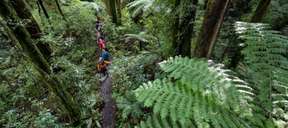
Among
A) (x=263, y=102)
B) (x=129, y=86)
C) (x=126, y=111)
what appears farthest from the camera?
(x=129, y=86)

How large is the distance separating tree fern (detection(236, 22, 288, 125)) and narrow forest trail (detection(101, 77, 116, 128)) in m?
3.50

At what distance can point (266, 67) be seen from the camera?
8.18ft

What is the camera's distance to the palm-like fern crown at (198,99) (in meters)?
2.15

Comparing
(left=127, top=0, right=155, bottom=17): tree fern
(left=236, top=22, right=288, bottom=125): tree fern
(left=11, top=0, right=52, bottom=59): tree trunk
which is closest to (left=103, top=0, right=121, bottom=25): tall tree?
(left=127, top=0, right=155, bottom=17): tree fern

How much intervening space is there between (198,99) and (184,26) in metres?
2.58

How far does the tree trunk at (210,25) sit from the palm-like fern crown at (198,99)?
2.88ft

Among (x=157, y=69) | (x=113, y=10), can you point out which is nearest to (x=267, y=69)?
(x=157, y=69)

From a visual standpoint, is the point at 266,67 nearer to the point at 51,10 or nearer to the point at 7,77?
the point at 7,77

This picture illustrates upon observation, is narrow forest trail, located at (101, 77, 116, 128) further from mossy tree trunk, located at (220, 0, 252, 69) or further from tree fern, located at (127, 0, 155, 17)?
mossy tree trunk, located at (220, 0, 252, 69)

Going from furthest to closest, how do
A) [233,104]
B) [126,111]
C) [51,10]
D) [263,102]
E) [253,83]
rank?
[51,10] < [126,111] < [253,83] < [263,102] < [233,104]

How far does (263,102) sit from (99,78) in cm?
552

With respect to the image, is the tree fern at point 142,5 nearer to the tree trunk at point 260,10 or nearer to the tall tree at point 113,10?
the tree trunk at point 260,10

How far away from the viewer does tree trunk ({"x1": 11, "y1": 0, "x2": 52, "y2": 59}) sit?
20.2 ft

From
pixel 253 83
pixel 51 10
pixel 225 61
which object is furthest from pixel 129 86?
pixel 51 10
